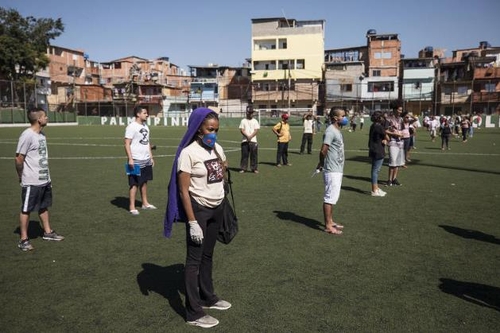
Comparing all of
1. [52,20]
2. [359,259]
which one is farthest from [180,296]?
[52,20]

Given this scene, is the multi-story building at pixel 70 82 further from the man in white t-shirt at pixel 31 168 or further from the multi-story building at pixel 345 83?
the man in white t-shirt at pixel 31 168

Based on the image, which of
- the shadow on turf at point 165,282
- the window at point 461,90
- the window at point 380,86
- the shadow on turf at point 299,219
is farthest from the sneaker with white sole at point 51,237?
the window at point 461,90

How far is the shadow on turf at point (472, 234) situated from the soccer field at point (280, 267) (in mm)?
33

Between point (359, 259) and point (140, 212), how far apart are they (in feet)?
14.8

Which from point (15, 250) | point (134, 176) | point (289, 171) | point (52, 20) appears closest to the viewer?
point (15, 250)

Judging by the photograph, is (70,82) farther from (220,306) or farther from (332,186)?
(220,306)

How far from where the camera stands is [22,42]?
5584cm

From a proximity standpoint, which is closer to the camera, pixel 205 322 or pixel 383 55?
pixel 205 322

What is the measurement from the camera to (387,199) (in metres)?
9.38

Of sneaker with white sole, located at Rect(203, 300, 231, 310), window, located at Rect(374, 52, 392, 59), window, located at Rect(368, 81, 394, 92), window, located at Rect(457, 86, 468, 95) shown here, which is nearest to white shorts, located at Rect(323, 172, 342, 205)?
sneaker with white sole, located at Rect(203, 300, 231, 310)

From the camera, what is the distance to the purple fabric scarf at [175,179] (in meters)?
3.76

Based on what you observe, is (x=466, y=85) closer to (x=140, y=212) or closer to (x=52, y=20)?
(x=52, y=20)

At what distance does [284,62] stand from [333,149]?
70572mm

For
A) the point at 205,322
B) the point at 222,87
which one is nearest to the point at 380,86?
the point at 222,87
